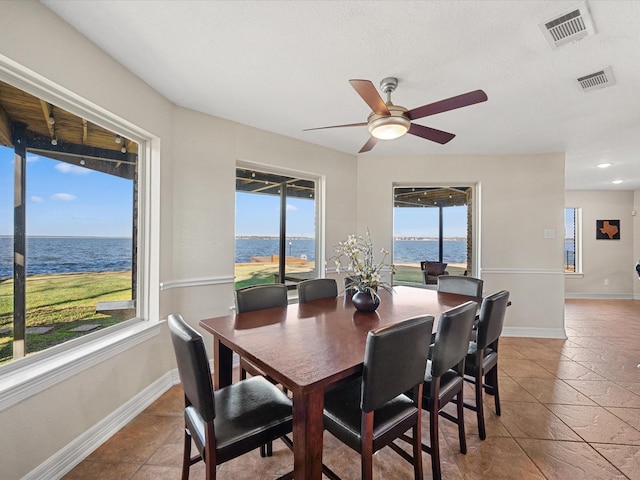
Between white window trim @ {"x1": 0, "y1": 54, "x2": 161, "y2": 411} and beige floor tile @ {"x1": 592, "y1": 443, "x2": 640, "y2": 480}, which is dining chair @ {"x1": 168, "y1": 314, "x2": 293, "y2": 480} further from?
beige floor tile @ {"x1": 592, "y1": 443, "x2": 640, "y2": 480}

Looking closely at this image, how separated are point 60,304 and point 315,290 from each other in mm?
1780

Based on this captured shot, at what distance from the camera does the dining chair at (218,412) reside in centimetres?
118

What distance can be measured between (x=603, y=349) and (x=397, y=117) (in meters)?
4.00

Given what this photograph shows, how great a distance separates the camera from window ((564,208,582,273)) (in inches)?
268

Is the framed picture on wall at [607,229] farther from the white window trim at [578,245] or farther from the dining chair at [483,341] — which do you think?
the dining chair at [483,341]

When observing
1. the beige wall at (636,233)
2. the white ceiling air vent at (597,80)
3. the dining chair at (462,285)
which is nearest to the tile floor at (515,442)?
the dining chair at (462,285)

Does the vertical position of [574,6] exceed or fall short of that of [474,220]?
it exceeds it

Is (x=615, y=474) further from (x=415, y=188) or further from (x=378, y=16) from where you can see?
(x=415, y=188)

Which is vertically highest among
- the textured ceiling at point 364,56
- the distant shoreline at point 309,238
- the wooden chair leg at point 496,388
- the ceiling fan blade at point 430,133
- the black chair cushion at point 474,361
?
the textured ceiling at point 364,56

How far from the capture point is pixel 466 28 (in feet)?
5.52

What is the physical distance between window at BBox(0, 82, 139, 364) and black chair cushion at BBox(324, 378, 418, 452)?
1723 mm

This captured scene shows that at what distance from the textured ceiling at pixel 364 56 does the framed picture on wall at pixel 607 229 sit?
4738 millimetres

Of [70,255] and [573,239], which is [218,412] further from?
[573,239]

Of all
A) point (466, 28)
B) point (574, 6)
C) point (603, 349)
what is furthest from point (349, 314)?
point (603, 349)
